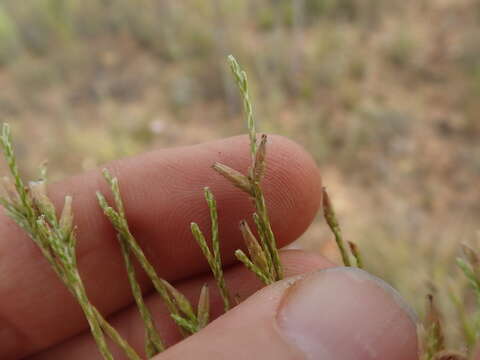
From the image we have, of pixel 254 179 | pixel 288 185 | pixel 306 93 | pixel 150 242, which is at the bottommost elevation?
pixel 306 93

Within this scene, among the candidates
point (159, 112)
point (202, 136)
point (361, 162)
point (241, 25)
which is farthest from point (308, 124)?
point (241, 25)

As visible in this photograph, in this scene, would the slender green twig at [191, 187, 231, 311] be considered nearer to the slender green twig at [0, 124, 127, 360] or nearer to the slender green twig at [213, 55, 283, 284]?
the slender green twig at [213, 55, 283, 284]

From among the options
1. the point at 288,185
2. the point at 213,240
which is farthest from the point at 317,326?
the point at 288,185

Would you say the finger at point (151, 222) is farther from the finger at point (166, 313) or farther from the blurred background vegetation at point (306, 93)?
the blurred background vegetation at point (306, 93)

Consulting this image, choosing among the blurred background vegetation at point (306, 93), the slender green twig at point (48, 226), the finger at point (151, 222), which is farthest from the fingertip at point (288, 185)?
the blurred background vegetation at point (306, 93)

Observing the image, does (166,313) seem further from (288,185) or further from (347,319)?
(347,319)

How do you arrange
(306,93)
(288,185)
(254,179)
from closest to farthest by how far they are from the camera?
(254,179) → (288,185) → (306,93)

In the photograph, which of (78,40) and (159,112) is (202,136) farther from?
(78,40)
